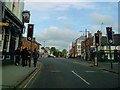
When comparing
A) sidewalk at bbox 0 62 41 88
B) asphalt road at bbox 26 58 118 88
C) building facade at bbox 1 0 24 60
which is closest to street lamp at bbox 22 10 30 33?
building facade at bbox 1 0 24 60

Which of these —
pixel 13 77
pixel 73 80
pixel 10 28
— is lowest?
pixel 73 80

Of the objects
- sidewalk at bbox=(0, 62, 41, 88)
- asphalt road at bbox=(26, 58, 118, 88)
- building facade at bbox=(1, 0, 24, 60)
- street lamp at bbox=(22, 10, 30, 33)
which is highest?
street lamp at bbox=(22, 10, 30, 33)

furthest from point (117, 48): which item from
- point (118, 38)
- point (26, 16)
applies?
point (26, 16)

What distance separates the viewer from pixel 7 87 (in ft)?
22.8

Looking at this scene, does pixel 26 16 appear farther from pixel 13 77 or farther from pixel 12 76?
pixel 13 77

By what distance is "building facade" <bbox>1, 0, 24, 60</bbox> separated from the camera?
15698 mm

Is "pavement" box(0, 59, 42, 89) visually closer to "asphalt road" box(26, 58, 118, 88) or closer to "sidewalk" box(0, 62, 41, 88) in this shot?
"sidewalk" box(0, 62, 41, 88)

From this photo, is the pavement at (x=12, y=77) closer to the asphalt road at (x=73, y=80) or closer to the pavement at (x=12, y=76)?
the pavement at (x=12, y=76)

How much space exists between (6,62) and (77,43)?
98.6m

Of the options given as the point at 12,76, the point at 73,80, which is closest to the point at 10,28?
the point at 12,76

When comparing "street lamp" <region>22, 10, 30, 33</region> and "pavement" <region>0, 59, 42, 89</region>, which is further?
"street lamp" <region>22, 10, 30, 33</region>

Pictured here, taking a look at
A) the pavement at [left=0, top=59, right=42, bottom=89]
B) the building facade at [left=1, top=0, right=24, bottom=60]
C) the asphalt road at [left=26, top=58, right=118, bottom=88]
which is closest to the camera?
the pavement at [left=0, top=59, right=42, bottom=89]

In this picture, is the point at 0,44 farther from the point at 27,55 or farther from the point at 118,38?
the point at 118,38

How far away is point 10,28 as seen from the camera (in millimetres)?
17391
